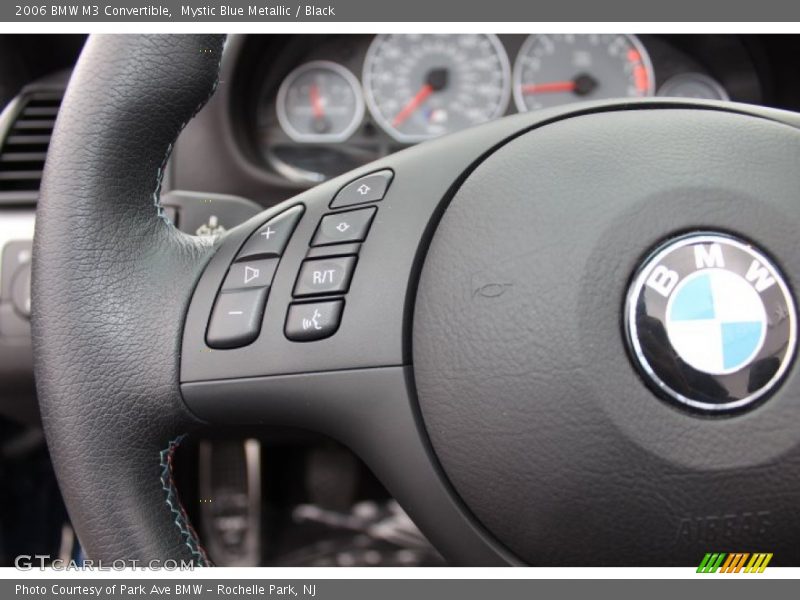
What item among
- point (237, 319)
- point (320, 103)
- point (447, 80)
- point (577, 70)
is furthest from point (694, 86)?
point (237, 319)

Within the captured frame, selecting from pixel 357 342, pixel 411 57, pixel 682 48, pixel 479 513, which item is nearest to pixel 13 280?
pixel 357 342

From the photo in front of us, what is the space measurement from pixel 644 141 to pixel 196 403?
44cm

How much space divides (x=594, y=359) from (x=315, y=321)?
23 cm

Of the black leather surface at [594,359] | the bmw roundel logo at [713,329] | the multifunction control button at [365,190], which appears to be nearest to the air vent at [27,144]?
the multifunction control button at [365,190]

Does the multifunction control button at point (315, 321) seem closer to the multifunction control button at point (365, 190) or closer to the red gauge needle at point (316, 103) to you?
the multifunction control button at point (365, 190)

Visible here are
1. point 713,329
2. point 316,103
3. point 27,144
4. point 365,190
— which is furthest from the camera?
point 316,103

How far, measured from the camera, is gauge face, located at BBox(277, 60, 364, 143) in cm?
157

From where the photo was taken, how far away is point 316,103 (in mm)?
1592

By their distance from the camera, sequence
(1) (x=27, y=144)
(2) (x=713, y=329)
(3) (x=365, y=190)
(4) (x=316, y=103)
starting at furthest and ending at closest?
1. (4) (x=316, y=103)
2. (1) (x=27, y=144)
3. (3) (x=365, y=190)
4. (2) (x=713, y=329)

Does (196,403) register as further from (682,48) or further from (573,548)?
(682,48)

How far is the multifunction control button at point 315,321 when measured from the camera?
2.21 feet

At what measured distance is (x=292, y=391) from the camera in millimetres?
689

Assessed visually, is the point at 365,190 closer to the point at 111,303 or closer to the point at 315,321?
the point at 315,321

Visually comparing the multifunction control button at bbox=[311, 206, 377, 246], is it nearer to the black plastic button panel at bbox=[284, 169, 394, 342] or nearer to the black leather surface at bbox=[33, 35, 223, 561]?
the black plastic button panel at bbox=[284, 169, 394, 342]
